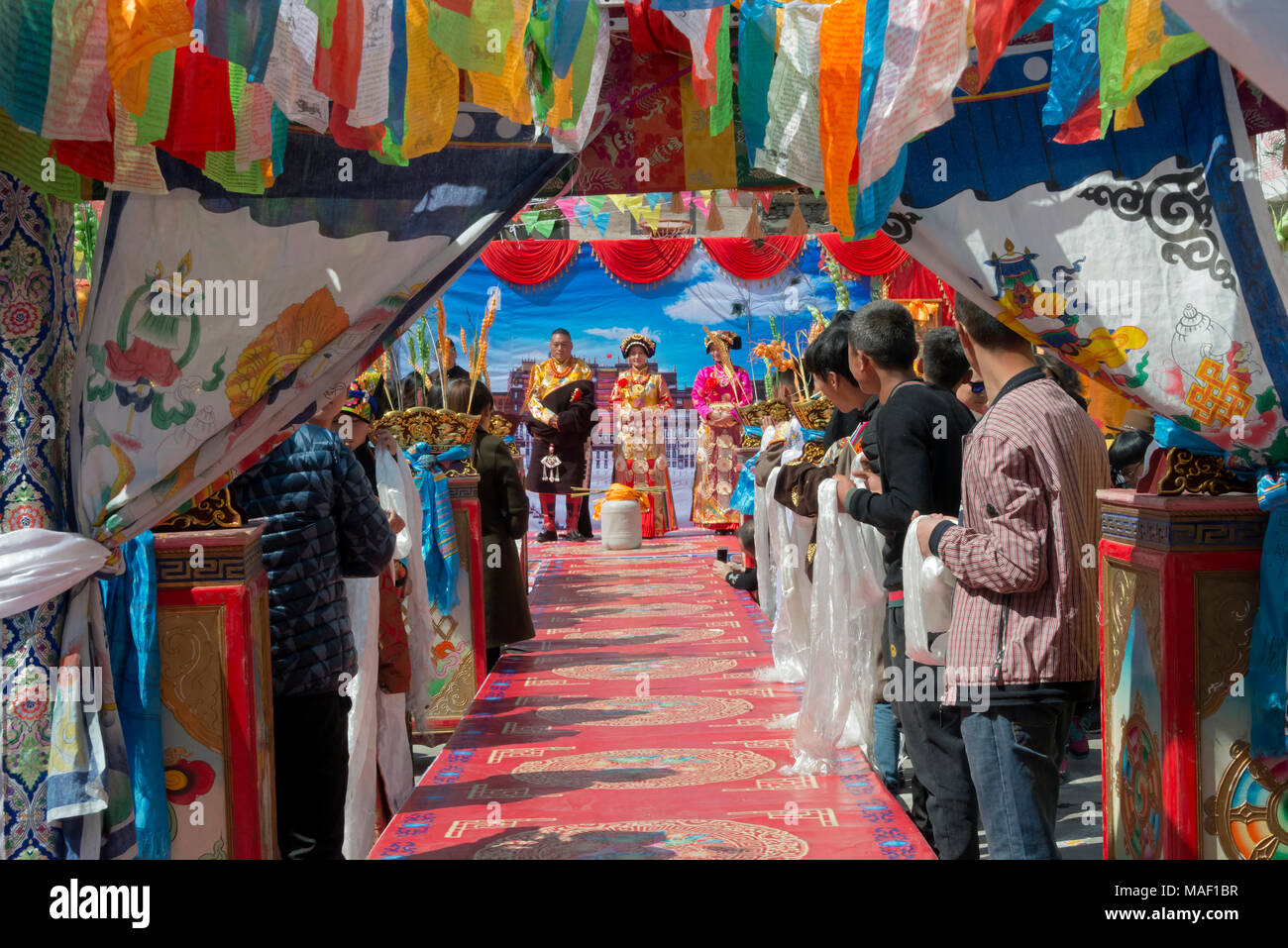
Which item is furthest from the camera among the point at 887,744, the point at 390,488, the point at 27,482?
the point at 390,488

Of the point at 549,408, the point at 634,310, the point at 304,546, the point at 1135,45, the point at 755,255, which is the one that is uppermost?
the point at 755,255

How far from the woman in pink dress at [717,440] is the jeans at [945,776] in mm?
8721

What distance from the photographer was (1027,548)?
2156mm

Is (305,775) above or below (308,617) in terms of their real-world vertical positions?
below

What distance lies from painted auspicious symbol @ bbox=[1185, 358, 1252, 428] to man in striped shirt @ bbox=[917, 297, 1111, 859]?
11.1 inches

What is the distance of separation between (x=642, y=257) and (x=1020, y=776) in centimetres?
1267

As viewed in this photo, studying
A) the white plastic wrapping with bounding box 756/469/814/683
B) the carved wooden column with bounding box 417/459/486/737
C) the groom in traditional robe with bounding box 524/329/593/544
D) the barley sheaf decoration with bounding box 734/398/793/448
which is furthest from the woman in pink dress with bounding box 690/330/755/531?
the carved wooden column with bounding box 417/459/486/737

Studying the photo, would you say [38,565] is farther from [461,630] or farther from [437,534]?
[461,630]

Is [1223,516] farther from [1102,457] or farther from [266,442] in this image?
[266,442]

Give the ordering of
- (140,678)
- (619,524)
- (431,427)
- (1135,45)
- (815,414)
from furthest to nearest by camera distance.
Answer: (619,524) → (431,427) → (815,414) → (140,678) → (1135,45)

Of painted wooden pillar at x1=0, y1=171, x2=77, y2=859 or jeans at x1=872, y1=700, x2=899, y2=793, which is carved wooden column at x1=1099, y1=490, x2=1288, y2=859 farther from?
painted wooden pillar at x1=0, y1=171, x2=77, y2=859

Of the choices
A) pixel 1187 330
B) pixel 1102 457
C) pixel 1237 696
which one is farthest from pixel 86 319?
pixel 1237 696

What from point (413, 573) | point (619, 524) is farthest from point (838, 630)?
point (619, 524)

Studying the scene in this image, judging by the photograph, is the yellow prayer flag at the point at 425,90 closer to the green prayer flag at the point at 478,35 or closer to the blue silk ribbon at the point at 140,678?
the green prayer flag at the point at 478,35
